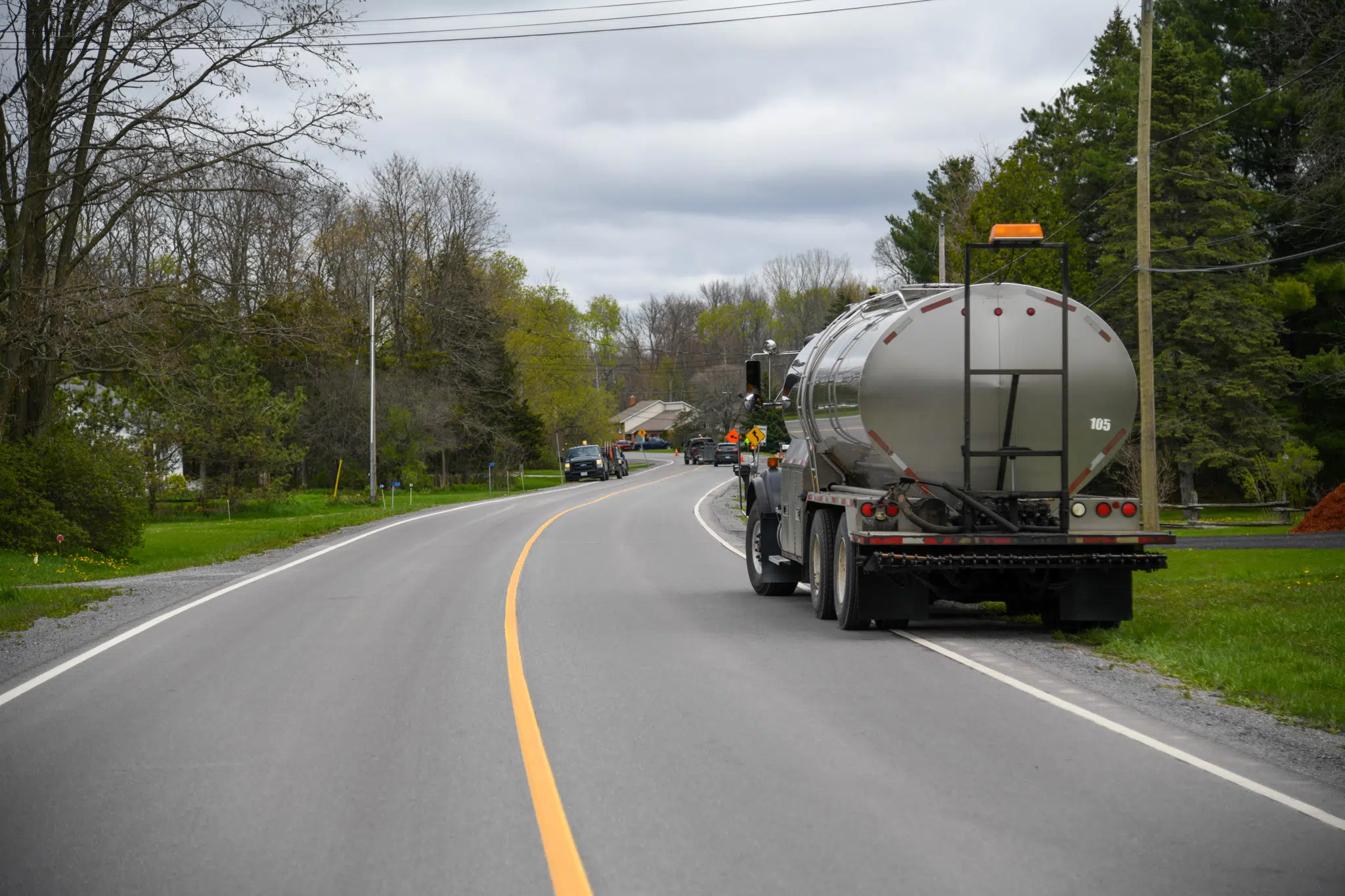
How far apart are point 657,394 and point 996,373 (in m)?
146

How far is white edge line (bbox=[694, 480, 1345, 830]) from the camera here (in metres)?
5.96

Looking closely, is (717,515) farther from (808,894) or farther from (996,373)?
(808,894)

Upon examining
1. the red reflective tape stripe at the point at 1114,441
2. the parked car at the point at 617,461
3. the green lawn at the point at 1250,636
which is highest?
the parked car at the point at 617,461

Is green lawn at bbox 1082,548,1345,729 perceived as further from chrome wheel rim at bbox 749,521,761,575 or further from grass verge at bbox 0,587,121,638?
grass verge at bbox 0,587,121,638

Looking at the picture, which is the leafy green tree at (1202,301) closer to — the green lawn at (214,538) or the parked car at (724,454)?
the green lawn at (214,538)

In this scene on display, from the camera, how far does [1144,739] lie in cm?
754

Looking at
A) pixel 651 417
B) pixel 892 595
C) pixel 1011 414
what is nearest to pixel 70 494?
pixel 892 595

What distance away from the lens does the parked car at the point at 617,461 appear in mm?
75812

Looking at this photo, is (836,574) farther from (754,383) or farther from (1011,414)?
(754,383)

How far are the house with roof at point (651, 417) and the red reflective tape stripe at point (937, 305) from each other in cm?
15088

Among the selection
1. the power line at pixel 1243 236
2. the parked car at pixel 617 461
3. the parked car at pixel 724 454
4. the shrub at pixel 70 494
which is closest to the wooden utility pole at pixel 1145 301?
the power line at pixel 1243 236

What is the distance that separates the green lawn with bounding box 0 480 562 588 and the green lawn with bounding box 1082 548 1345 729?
15.4 m

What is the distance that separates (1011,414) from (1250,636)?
3024mm

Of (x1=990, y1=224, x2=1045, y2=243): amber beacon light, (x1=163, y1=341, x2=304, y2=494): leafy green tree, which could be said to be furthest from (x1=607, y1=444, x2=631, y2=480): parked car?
(x1=990, y1=224, x2=1045, y2=243): amber beacon light
